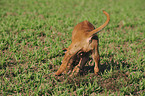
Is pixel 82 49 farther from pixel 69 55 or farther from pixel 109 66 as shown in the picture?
pixel 109 66

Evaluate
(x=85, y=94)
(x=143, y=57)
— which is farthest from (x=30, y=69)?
(x=143, y=57)

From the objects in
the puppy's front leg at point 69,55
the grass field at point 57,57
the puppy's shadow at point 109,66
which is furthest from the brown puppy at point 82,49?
the puppy's shadow at point 109,66

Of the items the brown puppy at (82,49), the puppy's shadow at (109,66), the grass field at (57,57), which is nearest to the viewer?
the brown puppy at (82,49)

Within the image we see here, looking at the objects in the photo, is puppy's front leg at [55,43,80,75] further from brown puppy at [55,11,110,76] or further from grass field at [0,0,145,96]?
grass field at [0,0,145,96]

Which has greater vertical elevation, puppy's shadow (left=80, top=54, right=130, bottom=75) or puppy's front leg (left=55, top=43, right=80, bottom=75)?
puppy's front leg (left=55, top=43, right=80, bottom=75)

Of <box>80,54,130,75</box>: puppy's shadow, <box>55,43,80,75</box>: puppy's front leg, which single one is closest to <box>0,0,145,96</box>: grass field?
<box>80,54,130,75</box>: puppy's shadow

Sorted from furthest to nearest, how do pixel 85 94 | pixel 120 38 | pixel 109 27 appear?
pixel 109 27, pixel 120 38, pixel 85 94

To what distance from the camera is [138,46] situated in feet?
16.6

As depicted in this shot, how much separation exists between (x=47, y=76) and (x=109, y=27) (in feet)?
11.9

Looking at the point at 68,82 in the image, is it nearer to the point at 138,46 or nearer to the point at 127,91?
the point at 127,91

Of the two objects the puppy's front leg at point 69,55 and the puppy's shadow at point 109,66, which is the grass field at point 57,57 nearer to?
the puppy's shadow at point 109,66

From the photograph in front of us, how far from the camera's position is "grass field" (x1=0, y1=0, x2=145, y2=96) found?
3.24 m

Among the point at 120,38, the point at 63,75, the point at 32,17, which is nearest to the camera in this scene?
the point at 63,75

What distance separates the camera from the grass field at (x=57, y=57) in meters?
3.24
